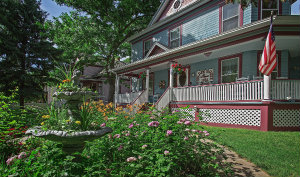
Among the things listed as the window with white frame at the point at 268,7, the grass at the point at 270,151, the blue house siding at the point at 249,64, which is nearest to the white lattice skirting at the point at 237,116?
the grass at the point at 270,151

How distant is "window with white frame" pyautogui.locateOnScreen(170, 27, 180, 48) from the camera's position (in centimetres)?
1285

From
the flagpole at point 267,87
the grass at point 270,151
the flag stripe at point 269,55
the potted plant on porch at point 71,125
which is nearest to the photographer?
the potted plant on porch at point 71,125

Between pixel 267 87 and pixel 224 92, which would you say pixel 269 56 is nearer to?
pixel 267 87

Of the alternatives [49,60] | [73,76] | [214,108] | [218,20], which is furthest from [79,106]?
[49,60]

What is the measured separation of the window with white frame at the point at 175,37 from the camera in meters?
12.9

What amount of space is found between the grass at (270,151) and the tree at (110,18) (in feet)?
45.1

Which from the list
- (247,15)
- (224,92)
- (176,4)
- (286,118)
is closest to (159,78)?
(176,4)

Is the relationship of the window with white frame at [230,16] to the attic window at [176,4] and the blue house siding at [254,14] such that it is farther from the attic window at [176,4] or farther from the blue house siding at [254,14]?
the attic window at [176,4]

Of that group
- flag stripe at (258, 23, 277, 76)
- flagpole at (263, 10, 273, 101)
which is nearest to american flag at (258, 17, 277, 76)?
flag stripe at (258, 23, 277, 76)

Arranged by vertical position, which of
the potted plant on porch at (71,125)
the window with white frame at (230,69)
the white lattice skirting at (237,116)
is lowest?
the white lattice skirting at (237,116)

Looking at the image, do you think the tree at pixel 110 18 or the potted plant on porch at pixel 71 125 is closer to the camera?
the potted plant on porch at pixel 71 125

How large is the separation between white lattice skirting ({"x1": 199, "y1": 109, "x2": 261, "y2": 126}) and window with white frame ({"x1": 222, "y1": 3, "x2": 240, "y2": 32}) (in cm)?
498

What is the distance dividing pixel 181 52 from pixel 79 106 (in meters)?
7.24

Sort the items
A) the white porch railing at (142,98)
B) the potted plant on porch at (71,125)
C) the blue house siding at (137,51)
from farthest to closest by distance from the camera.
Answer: the blue house siding at (137,51) → the white porch railing at (142,98) → the potted plant on porch at (71,125)
